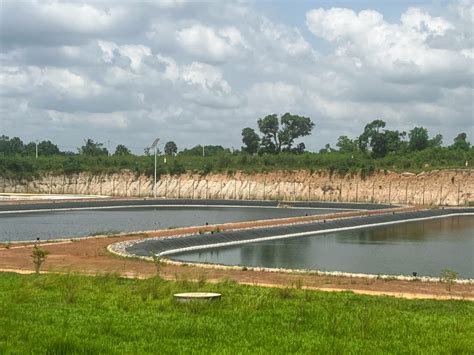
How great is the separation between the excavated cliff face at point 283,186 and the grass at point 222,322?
190 feet

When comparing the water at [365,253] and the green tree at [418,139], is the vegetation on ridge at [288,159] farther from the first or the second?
the water at [365,253]

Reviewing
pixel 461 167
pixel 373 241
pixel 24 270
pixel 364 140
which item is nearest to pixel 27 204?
pixel 373 241

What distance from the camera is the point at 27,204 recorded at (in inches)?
2127

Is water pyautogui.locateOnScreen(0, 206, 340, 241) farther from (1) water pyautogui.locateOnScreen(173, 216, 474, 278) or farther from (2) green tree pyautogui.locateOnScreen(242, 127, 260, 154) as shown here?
(2) green tree pyautogui.locateOnScreen(242, 127, 260, 154)

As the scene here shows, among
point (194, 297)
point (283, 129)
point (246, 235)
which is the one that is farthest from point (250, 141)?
point (194, 297)

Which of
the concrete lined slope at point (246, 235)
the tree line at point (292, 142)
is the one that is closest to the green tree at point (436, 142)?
the tree line at point (292, 142)

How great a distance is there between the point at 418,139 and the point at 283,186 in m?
28.3

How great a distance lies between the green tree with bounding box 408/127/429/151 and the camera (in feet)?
321

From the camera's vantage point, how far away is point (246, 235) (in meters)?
32.7

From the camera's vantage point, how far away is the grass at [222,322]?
8.47 meters

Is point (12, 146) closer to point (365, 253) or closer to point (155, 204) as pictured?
point (155, 204)

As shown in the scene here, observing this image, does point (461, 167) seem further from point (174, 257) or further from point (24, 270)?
point (24, 270)

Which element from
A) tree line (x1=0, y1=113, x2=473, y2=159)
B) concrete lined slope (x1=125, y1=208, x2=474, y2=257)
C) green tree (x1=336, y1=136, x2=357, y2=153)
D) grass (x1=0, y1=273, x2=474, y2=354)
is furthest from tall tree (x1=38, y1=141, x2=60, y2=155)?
grass (x1=0, y1=273, x2=474, y2=354)

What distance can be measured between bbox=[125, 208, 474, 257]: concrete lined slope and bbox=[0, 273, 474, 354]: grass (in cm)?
1182
